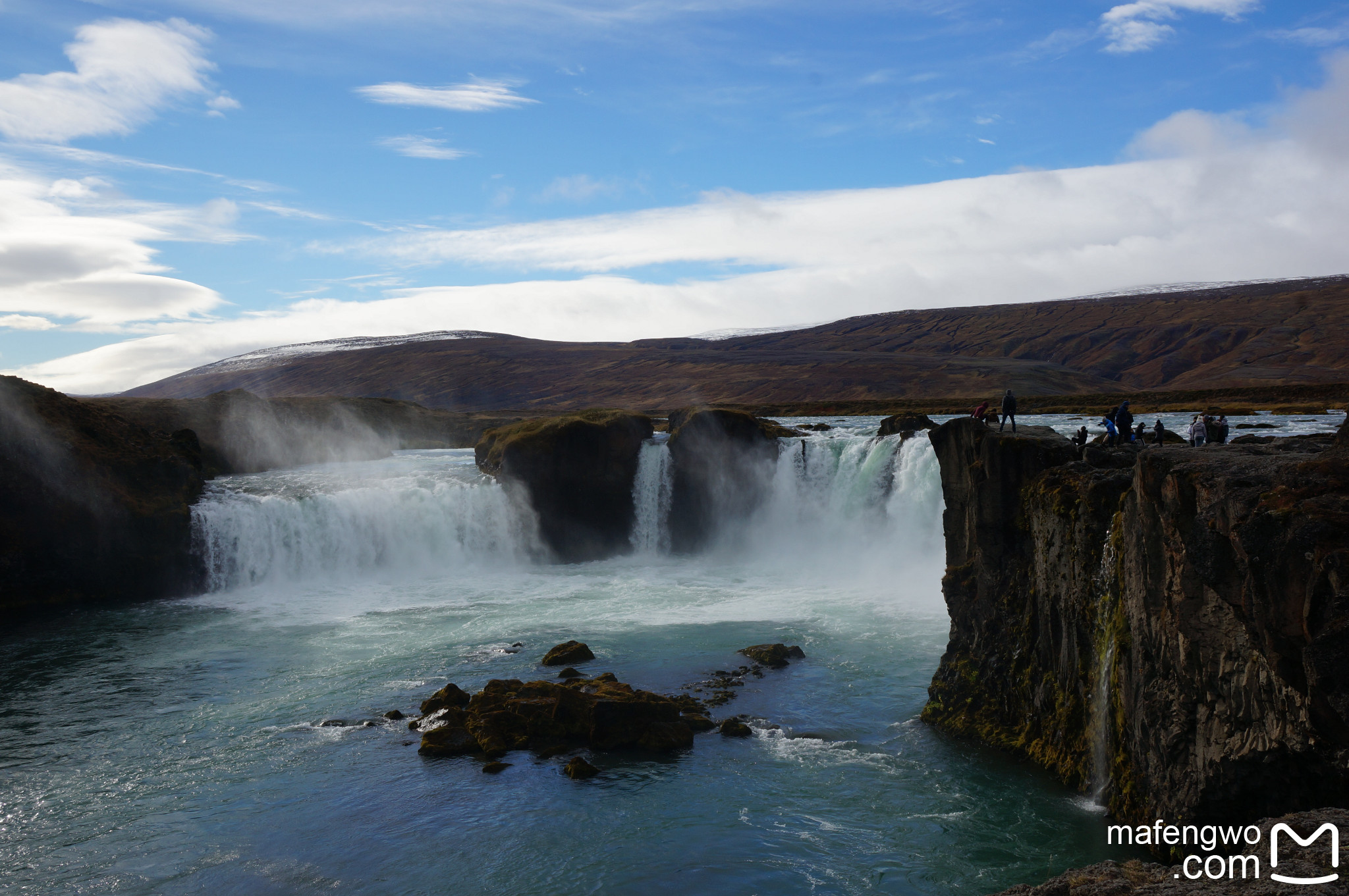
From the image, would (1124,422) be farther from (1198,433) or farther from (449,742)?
(449,742)

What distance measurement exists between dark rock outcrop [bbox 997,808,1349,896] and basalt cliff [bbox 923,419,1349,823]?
1400mm

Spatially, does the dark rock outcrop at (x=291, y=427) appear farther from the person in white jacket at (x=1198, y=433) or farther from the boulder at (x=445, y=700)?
the person in white jacket at (x=1198, y=433)

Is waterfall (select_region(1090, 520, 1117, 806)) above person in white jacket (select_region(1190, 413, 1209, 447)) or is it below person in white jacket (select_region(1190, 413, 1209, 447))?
below

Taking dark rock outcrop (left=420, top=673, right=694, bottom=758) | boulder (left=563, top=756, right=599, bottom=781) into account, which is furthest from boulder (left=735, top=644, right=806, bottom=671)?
boulder (left=563, top=756, right=599, bottom=781)

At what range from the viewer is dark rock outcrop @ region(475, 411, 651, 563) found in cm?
4991

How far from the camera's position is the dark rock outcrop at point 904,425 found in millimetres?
45772

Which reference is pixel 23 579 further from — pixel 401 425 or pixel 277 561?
pixel 401 425

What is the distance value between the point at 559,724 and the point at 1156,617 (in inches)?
540

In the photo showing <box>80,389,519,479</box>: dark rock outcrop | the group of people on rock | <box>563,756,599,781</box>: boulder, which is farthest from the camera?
<box>80,389,519,479</box>: dark rock outcrop

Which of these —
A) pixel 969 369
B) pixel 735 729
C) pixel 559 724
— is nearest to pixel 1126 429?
pixel 735 729

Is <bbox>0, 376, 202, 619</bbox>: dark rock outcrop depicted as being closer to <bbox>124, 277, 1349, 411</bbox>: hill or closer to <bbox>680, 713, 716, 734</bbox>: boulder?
<bbox>680, 713, 716, 734</bbox>: boulder

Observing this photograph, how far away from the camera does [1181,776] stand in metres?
13.4

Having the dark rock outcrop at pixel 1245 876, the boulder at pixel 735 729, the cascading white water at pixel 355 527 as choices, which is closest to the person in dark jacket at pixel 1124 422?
the boulder at pixel 735 729

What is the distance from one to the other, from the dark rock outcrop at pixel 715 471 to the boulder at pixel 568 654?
75.1 feet
